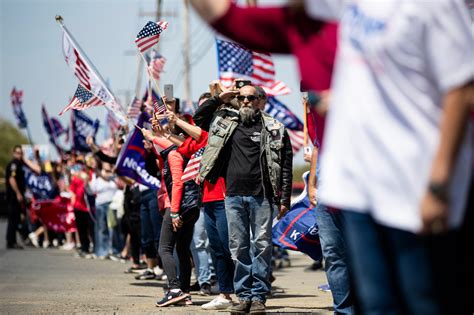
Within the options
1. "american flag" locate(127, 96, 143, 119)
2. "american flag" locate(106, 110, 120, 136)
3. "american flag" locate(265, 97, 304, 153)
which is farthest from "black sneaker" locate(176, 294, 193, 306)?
"american flag" locate(106, 110, 120, 136)

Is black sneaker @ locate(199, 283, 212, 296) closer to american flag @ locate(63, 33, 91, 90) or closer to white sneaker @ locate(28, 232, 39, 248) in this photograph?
american flag @ locate(63, 33, 91, 90)

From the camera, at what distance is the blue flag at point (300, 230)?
10688 millimetres

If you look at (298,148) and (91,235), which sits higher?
(298,148)

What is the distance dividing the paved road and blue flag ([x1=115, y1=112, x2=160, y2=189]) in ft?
4.78

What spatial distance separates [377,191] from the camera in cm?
362

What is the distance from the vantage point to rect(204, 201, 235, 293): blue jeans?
34.7ft

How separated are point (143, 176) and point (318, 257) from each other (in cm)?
423

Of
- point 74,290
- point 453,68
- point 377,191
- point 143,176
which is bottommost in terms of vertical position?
point 74,290

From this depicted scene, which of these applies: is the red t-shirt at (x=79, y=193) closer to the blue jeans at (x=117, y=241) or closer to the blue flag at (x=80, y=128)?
the blue jeans at (x=117, y=241)

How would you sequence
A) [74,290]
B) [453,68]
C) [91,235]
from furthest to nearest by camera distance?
[91,235]
[74,290]
[453,68]

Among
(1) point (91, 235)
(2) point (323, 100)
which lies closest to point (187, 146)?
(2) point (323, 100)

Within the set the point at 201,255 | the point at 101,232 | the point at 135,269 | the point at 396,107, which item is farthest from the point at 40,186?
the point at 396,107

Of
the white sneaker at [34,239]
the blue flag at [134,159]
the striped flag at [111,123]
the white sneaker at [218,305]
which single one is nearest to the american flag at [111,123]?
the striped flag at [111,123]

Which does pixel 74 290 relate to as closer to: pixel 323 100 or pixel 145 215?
pixel 145 215
